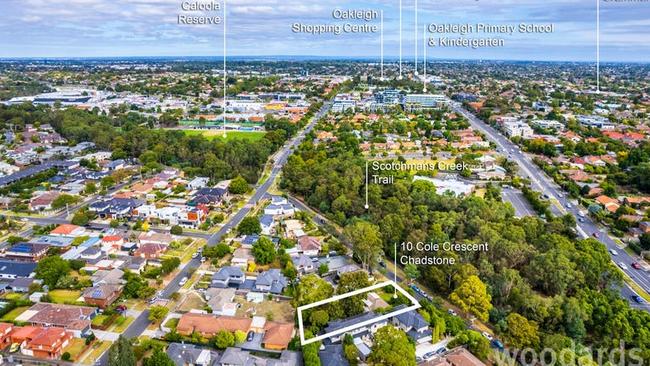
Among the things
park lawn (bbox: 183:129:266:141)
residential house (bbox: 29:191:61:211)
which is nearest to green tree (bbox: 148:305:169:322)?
residential house (bbox: 29:191:61:211)

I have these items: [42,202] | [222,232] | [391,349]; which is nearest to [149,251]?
[222,232]

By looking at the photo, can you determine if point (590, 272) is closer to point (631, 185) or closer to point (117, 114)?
point (631, 185)

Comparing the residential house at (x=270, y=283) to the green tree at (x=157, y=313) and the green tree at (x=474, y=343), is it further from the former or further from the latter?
the green tree at (x=474, y=343)

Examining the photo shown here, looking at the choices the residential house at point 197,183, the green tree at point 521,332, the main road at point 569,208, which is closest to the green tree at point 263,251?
the green tree at point 521,332

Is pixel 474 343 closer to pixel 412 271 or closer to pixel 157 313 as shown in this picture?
pixel 412 271

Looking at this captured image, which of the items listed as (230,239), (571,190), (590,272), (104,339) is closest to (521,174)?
(571,190)
